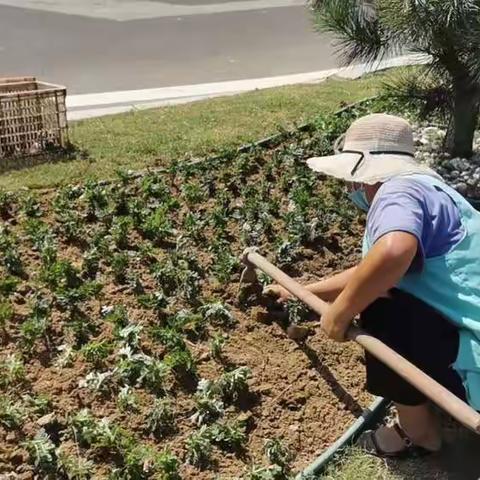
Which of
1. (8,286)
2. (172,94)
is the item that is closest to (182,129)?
(172,94)

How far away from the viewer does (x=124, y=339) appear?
3914 millimetres

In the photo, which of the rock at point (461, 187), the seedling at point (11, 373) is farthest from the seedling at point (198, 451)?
the rock at point (461, 187)

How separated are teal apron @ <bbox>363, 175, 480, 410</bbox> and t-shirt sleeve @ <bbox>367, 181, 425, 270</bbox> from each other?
0.08m

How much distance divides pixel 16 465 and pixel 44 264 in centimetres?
148

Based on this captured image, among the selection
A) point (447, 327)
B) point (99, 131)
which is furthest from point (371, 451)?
point (99, 131)

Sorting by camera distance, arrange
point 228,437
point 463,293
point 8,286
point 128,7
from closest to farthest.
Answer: point 463,293
point 228,437
point 8,286
point 128,7

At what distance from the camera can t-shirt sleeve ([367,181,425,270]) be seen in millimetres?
2873

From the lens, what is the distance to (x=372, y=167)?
308 centimetres

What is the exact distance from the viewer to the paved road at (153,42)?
10.9 metres

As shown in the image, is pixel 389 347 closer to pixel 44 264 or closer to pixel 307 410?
pixel 307 410

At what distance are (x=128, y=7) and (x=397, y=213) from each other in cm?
1353

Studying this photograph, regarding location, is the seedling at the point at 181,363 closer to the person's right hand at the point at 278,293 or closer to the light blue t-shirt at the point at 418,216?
the person's right hand at the point at 278,293

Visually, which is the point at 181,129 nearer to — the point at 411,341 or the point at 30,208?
the point at 30,208

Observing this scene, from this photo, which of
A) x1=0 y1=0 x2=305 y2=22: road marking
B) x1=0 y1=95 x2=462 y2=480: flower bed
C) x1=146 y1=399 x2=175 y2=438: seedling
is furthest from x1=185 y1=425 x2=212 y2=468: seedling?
x1=0 y1=0 x2=305 y2=22: road marking
